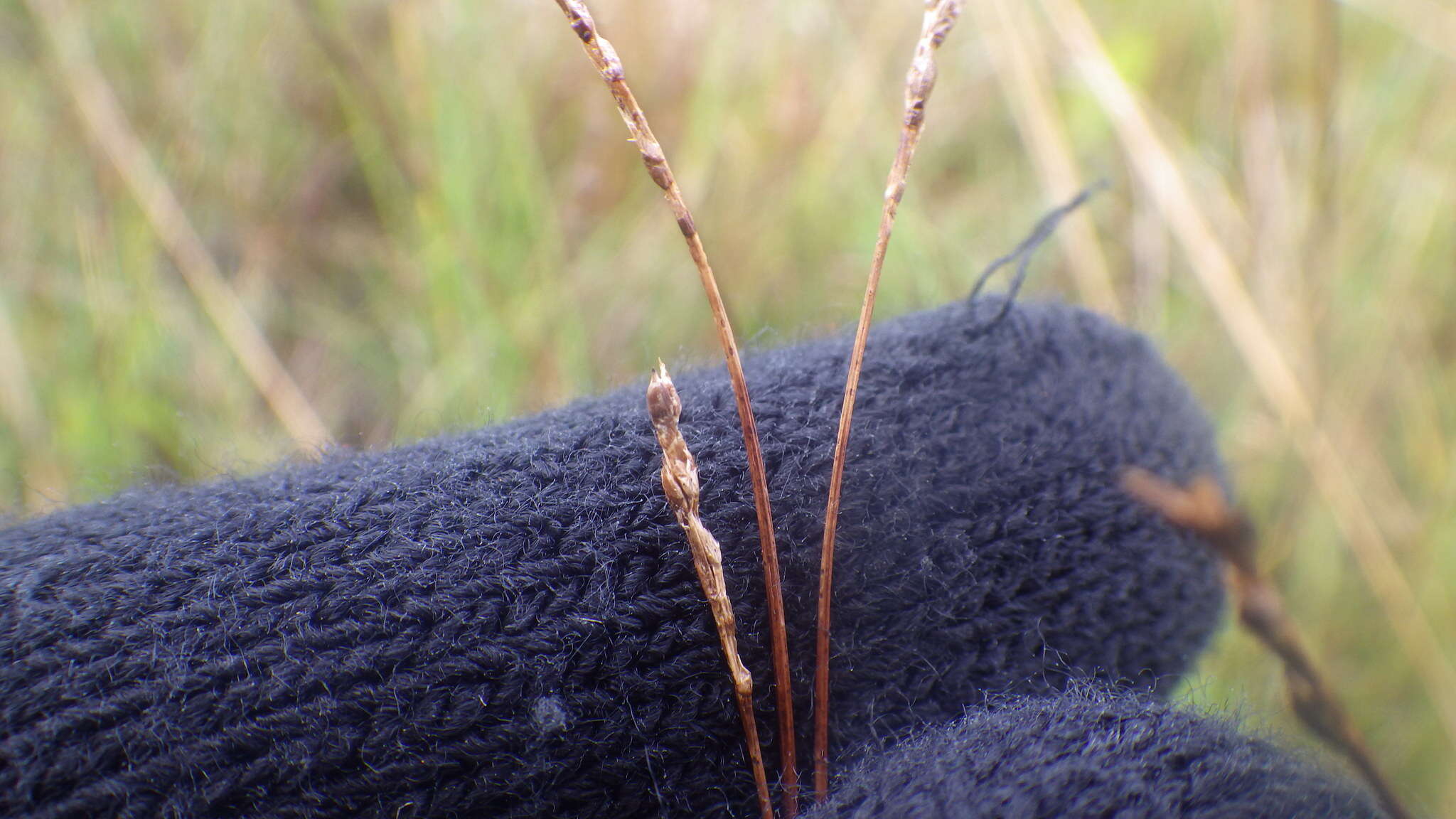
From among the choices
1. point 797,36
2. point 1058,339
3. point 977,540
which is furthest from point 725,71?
point 977,540

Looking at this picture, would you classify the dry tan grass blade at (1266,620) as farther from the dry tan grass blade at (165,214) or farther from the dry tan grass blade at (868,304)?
the dry tan grass blade at (165,214)

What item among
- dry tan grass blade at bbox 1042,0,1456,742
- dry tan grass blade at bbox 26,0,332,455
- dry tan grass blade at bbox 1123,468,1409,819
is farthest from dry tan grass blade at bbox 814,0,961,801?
dry tan grass blade at bbox 26,0,332,455

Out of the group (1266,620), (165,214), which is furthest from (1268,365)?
(165,214)

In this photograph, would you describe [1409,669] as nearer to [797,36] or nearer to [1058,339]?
[1058,339]

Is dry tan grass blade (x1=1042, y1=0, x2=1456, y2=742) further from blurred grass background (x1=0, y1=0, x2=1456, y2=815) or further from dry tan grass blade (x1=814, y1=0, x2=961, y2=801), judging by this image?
dry tan grass blade (x1=814, y1=0, x2=961, y2=801)

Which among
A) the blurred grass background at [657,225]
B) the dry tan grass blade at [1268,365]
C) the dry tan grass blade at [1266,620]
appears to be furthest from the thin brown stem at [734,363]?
the dry tan grass blade at [1268,365]

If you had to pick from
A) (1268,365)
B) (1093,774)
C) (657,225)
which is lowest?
(1093,774)

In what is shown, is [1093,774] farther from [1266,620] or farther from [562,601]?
[562,601]
